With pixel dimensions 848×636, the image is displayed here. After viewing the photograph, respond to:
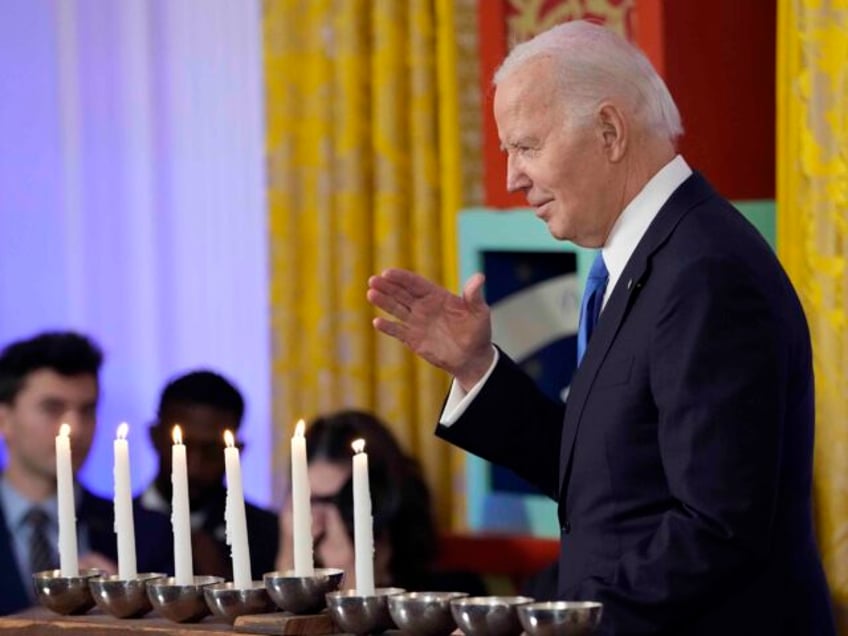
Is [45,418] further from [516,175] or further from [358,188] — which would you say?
[516,175]

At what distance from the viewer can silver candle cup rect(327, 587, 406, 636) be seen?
2.02 meters

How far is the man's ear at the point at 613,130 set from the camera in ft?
7.28

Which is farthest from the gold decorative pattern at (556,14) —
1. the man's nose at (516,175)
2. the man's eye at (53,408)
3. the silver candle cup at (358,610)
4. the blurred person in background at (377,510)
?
the silver candle cup at (358,610)

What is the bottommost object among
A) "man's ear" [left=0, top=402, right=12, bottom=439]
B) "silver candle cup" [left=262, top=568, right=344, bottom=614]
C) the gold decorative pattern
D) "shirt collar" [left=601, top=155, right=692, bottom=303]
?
"man's ear" [left=0, top=402, right=12, bottom=439]

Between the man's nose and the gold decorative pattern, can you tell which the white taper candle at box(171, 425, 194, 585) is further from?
the gold decorative pattern

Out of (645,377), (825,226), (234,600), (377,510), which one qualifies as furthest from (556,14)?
(234,600)

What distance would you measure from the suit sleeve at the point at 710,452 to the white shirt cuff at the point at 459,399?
1.25ft

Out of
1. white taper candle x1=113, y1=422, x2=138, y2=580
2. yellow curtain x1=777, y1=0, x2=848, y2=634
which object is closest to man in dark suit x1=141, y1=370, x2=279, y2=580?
yellow curtain x1=777, y1=0, x2=848, y2=634

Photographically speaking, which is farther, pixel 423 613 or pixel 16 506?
pixel 16 506

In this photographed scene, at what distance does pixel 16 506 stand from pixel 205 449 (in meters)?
0.43

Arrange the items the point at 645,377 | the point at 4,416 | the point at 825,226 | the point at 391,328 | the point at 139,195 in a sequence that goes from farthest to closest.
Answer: the point at 139,195 → the point at 4,416 → the point at 825,226 → the point at 391,328 → the point at 645,377

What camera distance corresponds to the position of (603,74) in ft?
7.32

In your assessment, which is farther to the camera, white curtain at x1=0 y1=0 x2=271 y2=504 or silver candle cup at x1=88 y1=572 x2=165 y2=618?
white curtain at x1=0 y1=0 x2=271 y2=504

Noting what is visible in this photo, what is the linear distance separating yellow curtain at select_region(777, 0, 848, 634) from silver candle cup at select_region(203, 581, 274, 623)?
4.89ft
